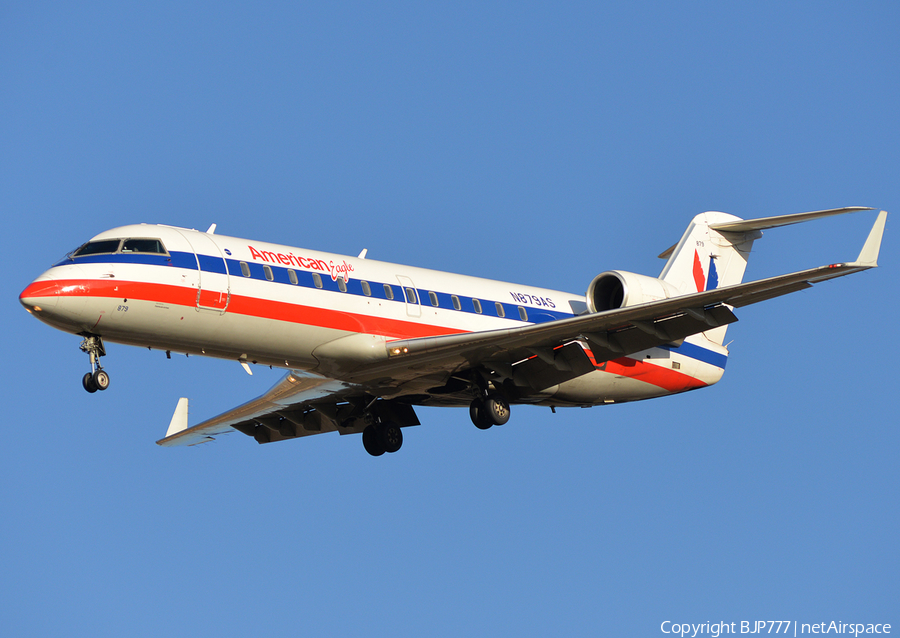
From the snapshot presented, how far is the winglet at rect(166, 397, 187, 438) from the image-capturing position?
87.3 feet

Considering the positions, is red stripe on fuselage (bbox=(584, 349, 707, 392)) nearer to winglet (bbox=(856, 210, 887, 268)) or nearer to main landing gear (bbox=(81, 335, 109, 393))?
winglet (bbox=(856, 210, 887, 268))

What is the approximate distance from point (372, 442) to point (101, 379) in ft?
23.7

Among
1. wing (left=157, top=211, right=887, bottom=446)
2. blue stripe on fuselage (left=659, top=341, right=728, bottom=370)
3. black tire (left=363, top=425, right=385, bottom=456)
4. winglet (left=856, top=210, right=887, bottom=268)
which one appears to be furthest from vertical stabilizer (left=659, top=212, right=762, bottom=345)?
black tire (left=363, top=425, right=385, bottom=456)

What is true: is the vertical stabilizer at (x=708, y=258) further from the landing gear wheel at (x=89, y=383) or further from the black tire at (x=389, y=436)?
the landing gear wheel at (x=89, y=383)

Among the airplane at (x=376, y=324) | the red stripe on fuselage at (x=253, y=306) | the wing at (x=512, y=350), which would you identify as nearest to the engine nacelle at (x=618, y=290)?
the airplane at (x=376, y=324)

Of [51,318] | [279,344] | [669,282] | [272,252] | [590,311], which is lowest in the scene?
[51,318]

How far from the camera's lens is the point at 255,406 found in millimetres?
24047

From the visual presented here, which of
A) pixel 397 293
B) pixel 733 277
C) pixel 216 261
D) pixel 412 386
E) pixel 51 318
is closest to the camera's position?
pixel 51 318

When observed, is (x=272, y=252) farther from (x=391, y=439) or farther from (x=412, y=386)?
(x=391, y=439)

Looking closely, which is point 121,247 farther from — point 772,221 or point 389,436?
point 772,221

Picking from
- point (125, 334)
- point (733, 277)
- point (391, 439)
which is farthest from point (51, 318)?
point (733, 277)

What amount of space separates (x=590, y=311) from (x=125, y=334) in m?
9.57

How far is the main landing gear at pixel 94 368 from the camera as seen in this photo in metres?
17.5

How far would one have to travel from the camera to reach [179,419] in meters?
26.7
